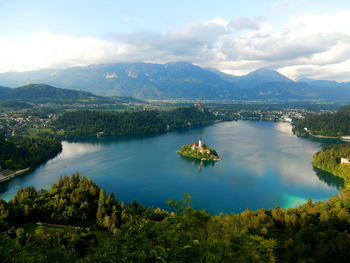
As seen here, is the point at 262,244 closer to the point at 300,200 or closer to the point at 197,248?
the point at 197,248

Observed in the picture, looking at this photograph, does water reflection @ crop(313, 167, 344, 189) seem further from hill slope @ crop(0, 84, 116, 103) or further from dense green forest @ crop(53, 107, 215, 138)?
hill slope @ crop(0, 84, 116, 103)

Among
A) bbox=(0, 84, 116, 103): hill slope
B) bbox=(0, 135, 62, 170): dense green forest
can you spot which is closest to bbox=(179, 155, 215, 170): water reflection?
bbox=(0, 135, 62, 170): dense green forest

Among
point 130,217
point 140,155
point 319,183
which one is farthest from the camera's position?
point 140,155

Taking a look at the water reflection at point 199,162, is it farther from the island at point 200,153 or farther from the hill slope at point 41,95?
the hill slope at point 41,95

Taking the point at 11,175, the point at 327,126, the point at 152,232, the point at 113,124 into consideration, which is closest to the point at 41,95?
the point at 113,124

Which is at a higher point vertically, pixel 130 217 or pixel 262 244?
pixel 262 244

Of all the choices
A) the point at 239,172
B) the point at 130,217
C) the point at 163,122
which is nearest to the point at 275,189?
the point at 239,172
